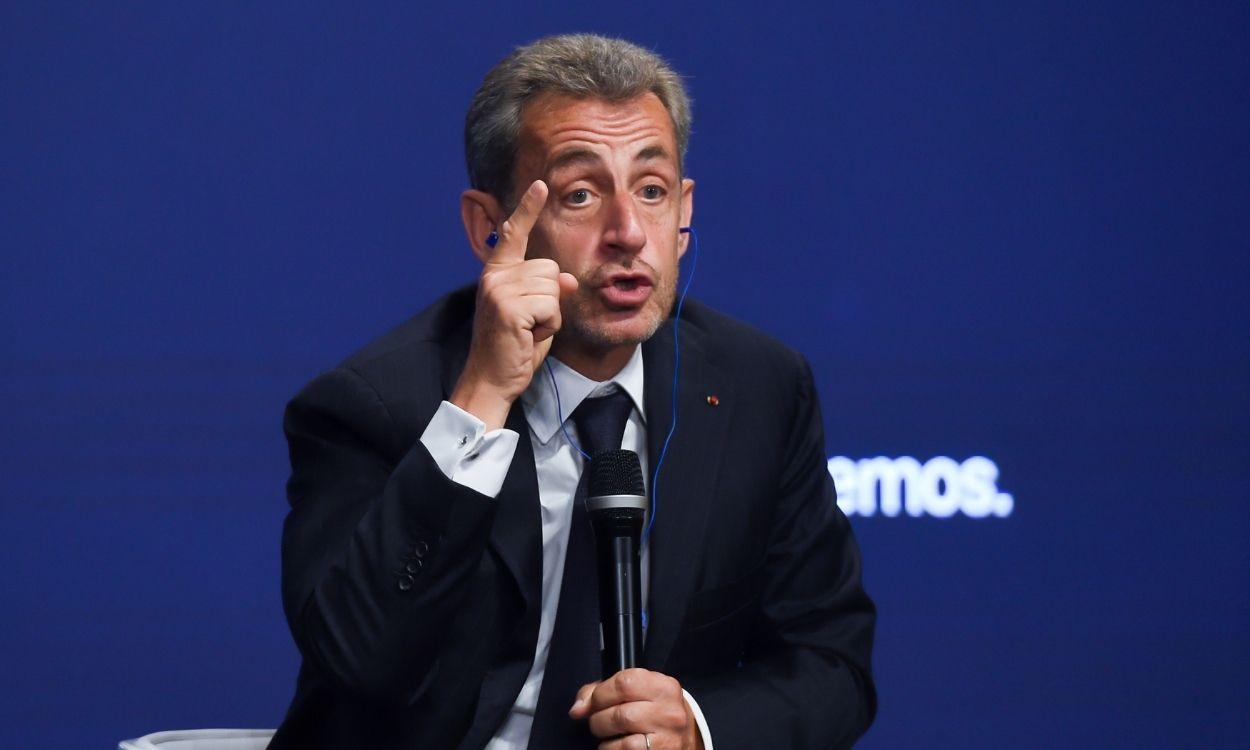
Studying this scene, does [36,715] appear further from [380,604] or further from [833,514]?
[833,514]

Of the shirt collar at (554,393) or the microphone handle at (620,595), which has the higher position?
the shirt collar at (554,393)

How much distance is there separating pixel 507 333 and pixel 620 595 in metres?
0.37

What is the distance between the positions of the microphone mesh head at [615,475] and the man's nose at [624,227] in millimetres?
319

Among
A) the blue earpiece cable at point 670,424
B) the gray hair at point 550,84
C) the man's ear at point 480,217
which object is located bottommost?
the blue earpiece cable at point 670,424

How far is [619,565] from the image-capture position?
1.67 meters

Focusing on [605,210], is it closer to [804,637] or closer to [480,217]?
[480,217]

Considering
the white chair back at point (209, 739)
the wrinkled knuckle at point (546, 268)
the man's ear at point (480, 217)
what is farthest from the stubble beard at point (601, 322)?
the white chair back at point (209, 739)

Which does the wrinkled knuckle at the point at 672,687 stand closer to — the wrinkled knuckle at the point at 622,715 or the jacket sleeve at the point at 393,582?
the wrinkled knuckle at the point at 622,715

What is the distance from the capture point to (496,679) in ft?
6.39

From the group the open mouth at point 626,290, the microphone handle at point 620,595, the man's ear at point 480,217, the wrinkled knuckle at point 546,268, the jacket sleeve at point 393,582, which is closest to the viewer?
the microphone handle at point 620,595

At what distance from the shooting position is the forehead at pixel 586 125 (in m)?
2.02

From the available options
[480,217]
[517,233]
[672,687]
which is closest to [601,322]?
[517,233]

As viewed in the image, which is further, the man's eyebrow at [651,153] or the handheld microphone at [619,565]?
the man's eyebrow at [651,153]

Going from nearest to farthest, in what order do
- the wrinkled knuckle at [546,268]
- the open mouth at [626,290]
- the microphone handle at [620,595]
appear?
the microphone handle at [620,595] → the wrinkled knuckle at [546,268] → the open mouth at [626,290]
